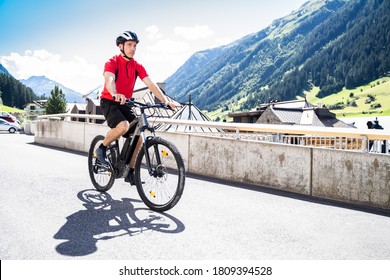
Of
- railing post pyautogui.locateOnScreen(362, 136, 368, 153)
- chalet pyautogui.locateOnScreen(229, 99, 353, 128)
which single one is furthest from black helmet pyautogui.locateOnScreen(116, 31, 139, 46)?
chalet pyautogui.locateOnScreen(229, 99, 353, 128)

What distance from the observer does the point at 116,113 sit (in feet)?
16.0

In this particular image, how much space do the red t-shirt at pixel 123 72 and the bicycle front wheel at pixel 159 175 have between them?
1015 millimetres

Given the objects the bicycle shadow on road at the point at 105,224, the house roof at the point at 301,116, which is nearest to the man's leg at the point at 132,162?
the bicycle shadow on road at the point at 105,224

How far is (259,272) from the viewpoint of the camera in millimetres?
2891

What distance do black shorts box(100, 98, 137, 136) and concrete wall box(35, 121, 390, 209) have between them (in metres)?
2.56

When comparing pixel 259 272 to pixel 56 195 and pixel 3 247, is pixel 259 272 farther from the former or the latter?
pixel 56 195

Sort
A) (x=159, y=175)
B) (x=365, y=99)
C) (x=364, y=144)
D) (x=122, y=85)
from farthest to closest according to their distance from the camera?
(x=365, y=99) → (x=364, y=144) → (x=122, y=85) → (x=159, y=175)

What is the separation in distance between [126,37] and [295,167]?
11.4ft

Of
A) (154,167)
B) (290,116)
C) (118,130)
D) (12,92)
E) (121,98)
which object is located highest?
(12,92)

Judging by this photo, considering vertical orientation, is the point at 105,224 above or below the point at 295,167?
below

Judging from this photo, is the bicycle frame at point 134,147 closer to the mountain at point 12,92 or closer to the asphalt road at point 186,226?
the asphalt road at point 186,226

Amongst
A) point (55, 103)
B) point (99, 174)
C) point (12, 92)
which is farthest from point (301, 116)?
point (12, 92)

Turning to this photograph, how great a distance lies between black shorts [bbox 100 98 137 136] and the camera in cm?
488

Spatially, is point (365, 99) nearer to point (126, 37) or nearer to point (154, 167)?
point (126, 37)
